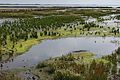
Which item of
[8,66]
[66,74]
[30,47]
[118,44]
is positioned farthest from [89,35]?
[66,74]

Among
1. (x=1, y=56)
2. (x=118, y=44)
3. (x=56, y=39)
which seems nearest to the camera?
(x=1, y=56)

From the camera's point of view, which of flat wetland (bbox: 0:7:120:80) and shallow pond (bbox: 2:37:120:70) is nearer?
flat wetland (bbox: 0:7:120:80)

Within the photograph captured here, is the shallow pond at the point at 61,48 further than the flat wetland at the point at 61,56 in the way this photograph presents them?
Yes

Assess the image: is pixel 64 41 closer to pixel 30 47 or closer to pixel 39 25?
pixel 30 47

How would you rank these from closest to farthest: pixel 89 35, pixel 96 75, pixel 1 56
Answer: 1. pixel 96 75
2. pixel 1 56
3. pixel 89 35

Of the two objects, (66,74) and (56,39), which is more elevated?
(66,74)

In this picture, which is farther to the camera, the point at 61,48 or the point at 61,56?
the point at 61,48

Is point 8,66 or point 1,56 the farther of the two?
point 1,56

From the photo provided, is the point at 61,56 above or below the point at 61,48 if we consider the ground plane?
above
